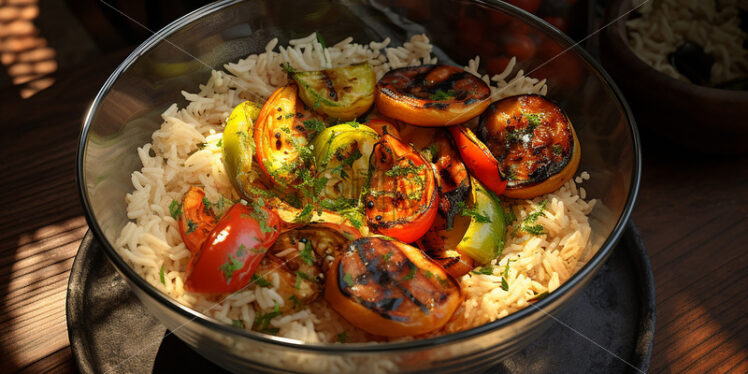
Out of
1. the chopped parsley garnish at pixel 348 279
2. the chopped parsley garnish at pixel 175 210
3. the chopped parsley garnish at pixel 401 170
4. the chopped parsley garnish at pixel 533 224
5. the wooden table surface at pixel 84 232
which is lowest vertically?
the wooden table surface at pixel 84 232

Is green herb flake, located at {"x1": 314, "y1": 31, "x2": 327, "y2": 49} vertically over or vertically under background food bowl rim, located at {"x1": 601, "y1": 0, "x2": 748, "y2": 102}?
over

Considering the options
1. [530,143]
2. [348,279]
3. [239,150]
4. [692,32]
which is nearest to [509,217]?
[530,143]

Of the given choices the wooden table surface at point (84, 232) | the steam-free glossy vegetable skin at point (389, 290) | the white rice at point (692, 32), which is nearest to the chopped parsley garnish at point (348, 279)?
the steam-free glossy vegetable skin at point (389, 290)

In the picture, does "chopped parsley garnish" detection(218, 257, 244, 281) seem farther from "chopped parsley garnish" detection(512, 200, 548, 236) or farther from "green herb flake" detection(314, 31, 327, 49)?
"green herb flake" detection(314, 31, 327, 49)

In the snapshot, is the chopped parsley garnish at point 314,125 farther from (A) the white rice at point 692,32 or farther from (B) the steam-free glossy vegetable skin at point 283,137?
(A) the white rice at point 692,32

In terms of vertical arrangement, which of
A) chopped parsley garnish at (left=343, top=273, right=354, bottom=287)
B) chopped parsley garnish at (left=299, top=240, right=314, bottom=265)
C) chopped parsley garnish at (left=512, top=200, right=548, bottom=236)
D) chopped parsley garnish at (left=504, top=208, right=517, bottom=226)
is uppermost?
chopped parsley garnish at (left=343, top=273, right=354, bottom=287)

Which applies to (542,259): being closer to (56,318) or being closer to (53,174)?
(56,318)

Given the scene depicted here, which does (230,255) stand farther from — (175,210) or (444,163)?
(444,163)

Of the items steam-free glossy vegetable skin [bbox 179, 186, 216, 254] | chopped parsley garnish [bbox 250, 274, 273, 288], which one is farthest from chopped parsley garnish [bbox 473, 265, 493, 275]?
steam-free glossy vegetable skin [bbox 179, 186, 216, 254]
